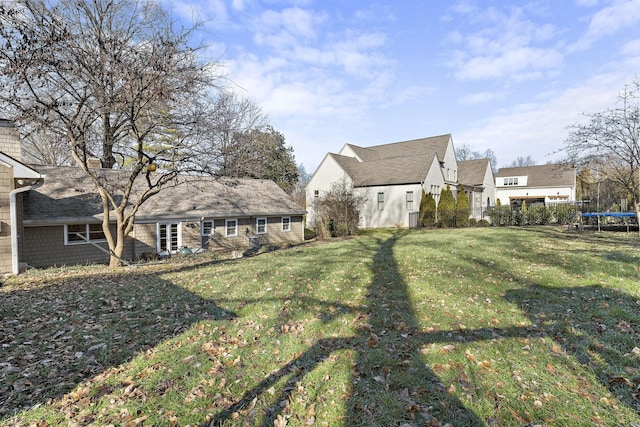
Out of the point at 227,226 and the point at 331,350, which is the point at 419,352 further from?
the point at 227,226

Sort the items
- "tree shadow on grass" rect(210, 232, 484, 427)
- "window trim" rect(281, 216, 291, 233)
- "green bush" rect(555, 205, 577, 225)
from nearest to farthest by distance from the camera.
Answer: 1. "tree shadow on grass" rect(210, 232, 484, 427)
2. "window trim" rect(281, 216, 291, 233)
3. "green bush" rect(555, 205, 577, 225)

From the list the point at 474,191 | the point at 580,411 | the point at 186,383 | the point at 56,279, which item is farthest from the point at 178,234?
the point at 474,191

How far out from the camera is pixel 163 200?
19375mm

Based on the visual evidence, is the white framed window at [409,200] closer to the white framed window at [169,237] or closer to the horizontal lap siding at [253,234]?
the horizontal lap siding at [253,234]

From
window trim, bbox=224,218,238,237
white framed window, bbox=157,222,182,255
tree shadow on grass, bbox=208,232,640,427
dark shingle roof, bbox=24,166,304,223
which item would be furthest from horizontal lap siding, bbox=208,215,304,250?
tree shadow on grass, bbox=208,232,640,427

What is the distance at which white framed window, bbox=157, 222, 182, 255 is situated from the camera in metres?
18.1

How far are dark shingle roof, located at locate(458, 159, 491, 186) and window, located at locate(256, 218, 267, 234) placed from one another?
27332mm

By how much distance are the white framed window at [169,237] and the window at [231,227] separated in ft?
10.1

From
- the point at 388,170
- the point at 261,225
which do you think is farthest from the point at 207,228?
the point at 388,170

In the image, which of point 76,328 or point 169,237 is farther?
point 169,237

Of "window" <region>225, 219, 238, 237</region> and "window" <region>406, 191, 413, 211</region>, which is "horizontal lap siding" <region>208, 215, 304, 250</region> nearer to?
"window" <region>225, 219, 238, 237</region>

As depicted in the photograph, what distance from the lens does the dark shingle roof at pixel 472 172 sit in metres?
40.1

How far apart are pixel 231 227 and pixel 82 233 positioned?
26.1 feet

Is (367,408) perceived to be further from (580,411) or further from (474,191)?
(474,191)
